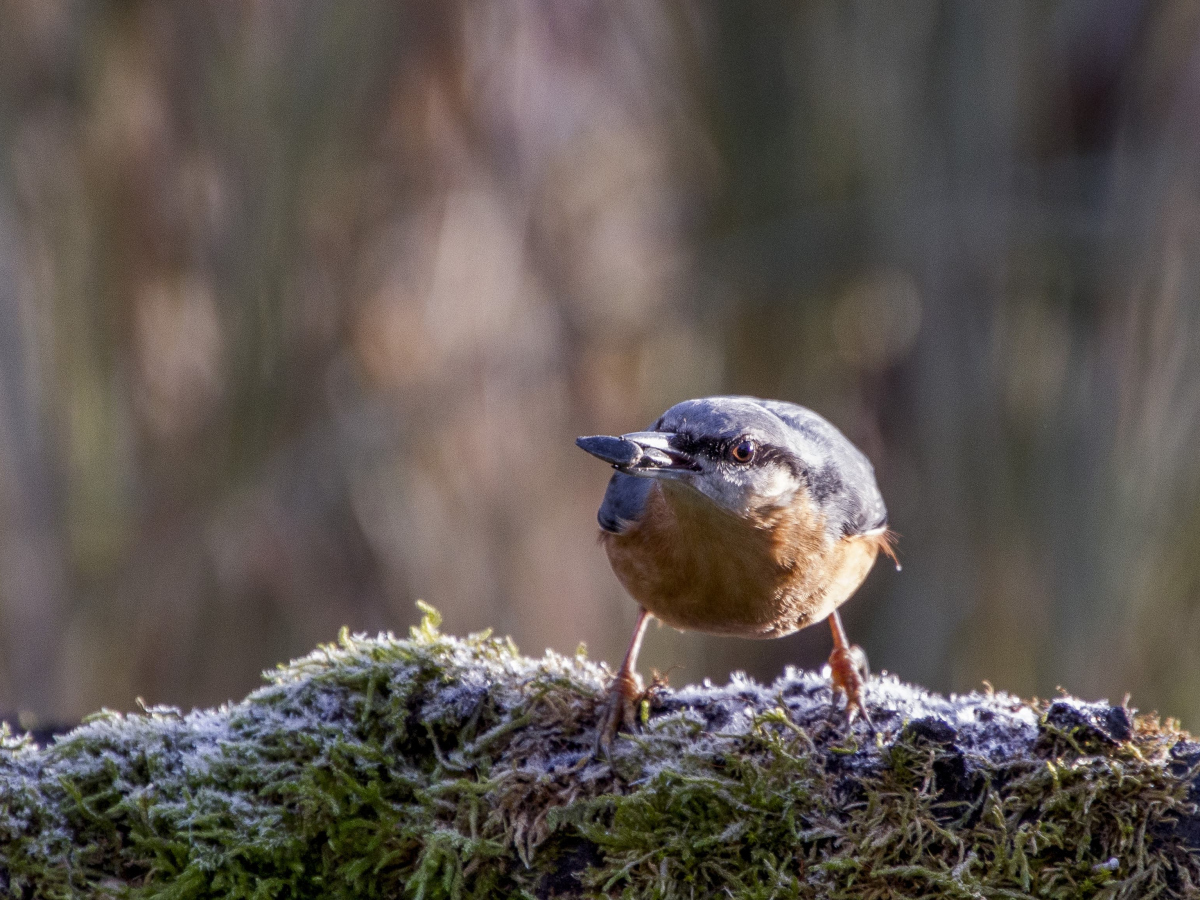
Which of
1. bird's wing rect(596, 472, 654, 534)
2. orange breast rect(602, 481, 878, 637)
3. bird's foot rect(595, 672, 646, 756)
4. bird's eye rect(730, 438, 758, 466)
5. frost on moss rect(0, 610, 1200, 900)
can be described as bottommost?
frost on moss rect(0, 610, 1200, 900)

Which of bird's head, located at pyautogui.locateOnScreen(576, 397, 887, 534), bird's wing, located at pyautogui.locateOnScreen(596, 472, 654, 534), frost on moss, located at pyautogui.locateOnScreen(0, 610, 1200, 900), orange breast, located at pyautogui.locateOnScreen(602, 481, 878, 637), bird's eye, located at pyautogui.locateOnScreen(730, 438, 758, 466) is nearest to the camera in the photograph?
frost on moss, located at pyautogui.locateOnScreen(0, 610, 1200, 900)

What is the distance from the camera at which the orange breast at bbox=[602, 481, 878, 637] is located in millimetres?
2381

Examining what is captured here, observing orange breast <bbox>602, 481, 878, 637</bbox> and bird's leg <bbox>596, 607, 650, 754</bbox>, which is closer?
bird's leg <bbox>596, 607, 650, 754</bbox>

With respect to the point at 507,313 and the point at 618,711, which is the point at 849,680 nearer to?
the point at 618,711

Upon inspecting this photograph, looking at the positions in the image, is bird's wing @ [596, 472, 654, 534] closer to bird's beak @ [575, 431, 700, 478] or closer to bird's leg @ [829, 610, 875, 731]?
bird's beak @ [575, 431, 700, 478]

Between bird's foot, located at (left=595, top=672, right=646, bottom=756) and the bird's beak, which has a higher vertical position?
the bird's beak

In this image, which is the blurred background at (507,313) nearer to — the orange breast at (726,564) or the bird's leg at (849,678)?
the orange breast at (726,564)

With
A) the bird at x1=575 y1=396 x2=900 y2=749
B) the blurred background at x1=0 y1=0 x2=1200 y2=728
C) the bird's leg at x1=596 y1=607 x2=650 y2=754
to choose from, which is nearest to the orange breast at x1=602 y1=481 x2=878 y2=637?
the bird at x1=575 y1=396 x2=900 y2=749

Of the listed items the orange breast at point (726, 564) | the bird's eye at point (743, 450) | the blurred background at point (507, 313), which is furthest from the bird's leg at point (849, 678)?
the blurred background at point (507, 313)

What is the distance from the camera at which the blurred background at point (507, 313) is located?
475 centimetres

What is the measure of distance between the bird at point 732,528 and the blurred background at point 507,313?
105 inches

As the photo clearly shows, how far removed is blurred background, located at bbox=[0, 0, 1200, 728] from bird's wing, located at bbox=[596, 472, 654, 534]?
101 inches

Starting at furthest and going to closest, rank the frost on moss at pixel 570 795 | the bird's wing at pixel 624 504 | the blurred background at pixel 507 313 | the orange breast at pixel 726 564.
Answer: the blurred background at pixel 507 313, the bird's wing at pixel 624 504, the orange breast at pixel 726 564, the frost on moss at pixel 570 795

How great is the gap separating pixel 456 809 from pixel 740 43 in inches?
165
